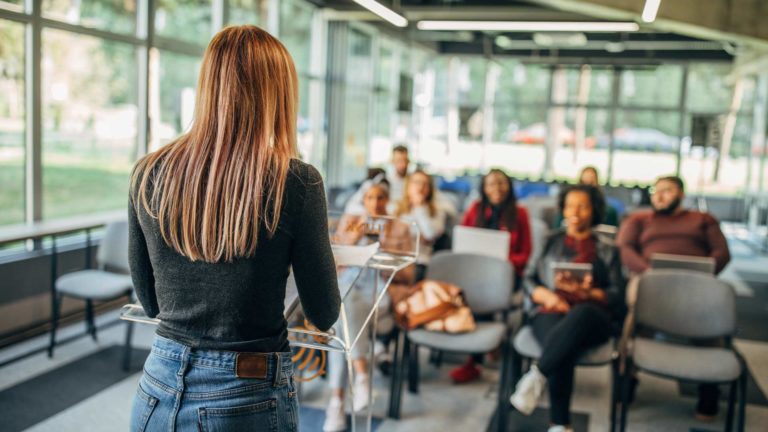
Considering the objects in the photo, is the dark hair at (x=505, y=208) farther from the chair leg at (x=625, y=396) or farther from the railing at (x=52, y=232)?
the railing at (x=52, y=232)

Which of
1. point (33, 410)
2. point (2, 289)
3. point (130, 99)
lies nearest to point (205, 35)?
point (130, 99)

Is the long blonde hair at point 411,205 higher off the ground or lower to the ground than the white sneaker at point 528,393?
higher

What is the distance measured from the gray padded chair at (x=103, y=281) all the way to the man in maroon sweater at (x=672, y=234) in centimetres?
372

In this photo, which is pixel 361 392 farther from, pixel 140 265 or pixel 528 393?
pixel 140 265

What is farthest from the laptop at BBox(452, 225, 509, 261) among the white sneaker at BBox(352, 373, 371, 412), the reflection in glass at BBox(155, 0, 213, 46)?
the reflection in glass at BBox(155, 0, 213, 46)

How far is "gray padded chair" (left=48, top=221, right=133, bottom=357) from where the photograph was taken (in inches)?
190

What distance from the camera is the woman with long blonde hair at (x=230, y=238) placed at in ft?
4.43

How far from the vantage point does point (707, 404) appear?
4379 mm

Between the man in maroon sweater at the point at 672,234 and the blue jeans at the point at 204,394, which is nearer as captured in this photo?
the blue jeans at the point at 204,394

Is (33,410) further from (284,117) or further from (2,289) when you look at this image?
(284,117)

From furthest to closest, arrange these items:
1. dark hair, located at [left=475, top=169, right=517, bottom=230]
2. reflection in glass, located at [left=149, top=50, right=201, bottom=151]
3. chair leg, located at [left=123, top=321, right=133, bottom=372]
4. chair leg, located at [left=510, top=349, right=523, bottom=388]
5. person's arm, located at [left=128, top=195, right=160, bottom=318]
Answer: reflection in glass, located at [left=149, top=50, right=201, bottom=151], dark hair, located at [left=475, top=169, right=517, bottom=230], chair leg, located at [left=123, top=321, right=133, bottom=372], chair leg, located at [left=510, top=349, right=523, bottom=388], person's arm, located at [left=128, top=195, right=160, bottom=318]

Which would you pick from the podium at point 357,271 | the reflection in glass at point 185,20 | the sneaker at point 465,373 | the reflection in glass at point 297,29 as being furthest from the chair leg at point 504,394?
the reflection in glass at point 297,29

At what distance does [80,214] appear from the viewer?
6289 mm

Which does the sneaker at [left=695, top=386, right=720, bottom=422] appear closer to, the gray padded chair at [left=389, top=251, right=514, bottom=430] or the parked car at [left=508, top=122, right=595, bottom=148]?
the gray padded chair at [left=389, top=251, right=514, bottom=430]
